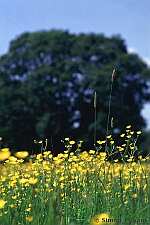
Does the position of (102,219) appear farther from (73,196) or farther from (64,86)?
(64,86)

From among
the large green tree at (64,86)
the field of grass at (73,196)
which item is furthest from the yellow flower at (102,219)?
the large green tree at (64,86)

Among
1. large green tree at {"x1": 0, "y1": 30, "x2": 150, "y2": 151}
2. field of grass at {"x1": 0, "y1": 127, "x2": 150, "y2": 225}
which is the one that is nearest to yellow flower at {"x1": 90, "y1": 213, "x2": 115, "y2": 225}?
field of grass at {"x1": 0, "y1": 127, "x2": 150, "y2": 225}

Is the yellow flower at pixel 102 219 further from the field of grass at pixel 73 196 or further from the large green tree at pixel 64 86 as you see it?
the large green tree at pixel 64 86

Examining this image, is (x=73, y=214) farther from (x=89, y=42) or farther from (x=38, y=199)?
(x=89, y=42)

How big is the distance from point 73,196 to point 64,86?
134 feet

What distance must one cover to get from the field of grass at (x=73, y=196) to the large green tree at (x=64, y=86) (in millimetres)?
35158

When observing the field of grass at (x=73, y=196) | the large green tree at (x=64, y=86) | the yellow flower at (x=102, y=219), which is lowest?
the yellow flower at (x=102, y=219)

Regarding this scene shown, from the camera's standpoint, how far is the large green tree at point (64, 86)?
4484 cm

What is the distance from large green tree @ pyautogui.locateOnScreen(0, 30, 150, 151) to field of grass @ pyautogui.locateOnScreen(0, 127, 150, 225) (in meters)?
35.2

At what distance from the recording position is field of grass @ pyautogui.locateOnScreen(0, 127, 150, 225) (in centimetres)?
499

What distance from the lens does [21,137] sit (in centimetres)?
4441

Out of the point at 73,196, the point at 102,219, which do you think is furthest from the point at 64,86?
the point at 102,219

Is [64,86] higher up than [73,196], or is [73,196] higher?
[64,86]

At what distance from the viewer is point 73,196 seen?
6301 millimetres
